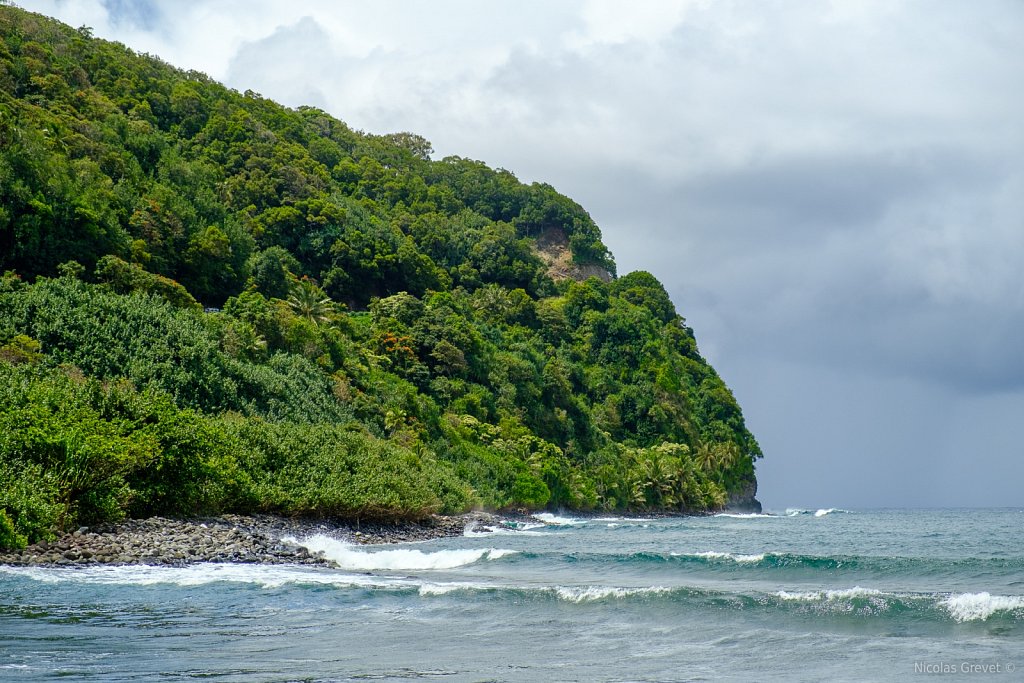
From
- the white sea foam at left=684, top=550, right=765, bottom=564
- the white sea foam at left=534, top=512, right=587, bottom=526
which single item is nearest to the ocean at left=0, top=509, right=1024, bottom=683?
the white sea foam at left=684, top=550, right=765, bottom=564

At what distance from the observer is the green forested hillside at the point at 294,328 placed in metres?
34.7

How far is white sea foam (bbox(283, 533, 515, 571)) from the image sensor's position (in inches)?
1180

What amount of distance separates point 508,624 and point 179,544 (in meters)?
14.1

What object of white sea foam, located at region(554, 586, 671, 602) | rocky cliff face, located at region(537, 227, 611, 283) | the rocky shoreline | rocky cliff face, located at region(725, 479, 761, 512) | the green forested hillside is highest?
rocky cliff face, located at region(537, 227, 611, 283)

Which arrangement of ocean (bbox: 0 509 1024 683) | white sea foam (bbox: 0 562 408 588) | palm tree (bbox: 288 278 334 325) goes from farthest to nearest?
palm tree (bbox: 288 278 334 325) < white sea foam (bbox: 0 562 408 588) < ocean (bbox: 0 509 1024 683)

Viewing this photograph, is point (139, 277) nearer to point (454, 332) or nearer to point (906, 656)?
point (454, 332)

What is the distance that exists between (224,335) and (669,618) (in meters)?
46.9

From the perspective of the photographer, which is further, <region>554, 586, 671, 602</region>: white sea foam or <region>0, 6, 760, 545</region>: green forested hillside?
<region>0, 6, 760, 545</region>: green forested hillside

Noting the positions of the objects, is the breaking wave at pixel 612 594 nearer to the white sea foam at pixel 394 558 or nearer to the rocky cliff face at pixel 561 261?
the white sea foam at pixel 394 558

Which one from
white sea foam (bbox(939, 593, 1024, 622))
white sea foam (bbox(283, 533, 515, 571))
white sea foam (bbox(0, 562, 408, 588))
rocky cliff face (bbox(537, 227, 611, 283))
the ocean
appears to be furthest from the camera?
rocky cliff face (bbox(537, 227, 611, 283))

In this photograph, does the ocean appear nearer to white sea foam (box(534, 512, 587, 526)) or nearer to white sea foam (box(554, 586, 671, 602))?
white sea foam (box(554, 586, 671, 602))

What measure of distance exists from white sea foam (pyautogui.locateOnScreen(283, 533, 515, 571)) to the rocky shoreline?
103 centimetres

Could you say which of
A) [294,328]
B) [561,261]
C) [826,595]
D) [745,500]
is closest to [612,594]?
[826,595]

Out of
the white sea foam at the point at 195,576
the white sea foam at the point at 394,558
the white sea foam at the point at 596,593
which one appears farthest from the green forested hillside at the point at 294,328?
the white sea foam at the point at 596,593
